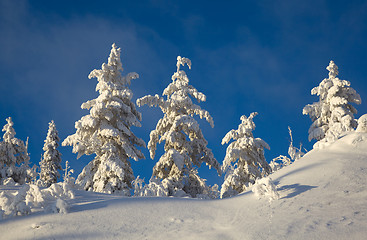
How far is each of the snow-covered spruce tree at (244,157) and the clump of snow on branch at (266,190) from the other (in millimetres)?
12373

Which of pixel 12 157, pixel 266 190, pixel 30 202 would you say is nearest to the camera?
pixel 30 202

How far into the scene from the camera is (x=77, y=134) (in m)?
16.6

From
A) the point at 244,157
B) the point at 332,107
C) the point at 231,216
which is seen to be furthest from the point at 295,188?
the point at 332,107

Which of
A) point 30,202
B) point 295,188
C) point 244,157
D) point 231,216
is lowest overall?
point 231,216

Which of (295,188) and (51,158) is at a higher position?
(51,158)

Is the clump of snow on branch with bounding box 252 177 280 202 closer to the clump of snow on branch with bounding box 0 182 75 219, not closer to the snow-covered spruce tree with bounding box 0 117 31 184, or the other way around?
the clump of snow on branch with bounding box 0 182 75 219

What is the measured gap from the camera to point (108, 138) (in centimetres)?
1683

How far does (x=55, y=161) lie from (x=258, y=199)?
2864 centimetres

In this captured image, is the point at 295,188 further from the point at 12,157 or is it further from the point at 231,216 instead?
the point at 12,157

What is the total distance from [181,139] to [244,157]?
486 cm

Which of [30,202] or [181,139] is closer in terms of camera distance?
[30,202]

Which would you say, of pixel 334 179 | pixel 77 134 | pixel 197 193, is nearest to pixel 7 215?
pixel 334 179

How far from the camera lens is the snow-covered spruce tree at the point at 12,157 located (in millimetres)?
21641

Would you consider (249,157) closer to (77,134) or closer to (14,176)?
(77,134)
